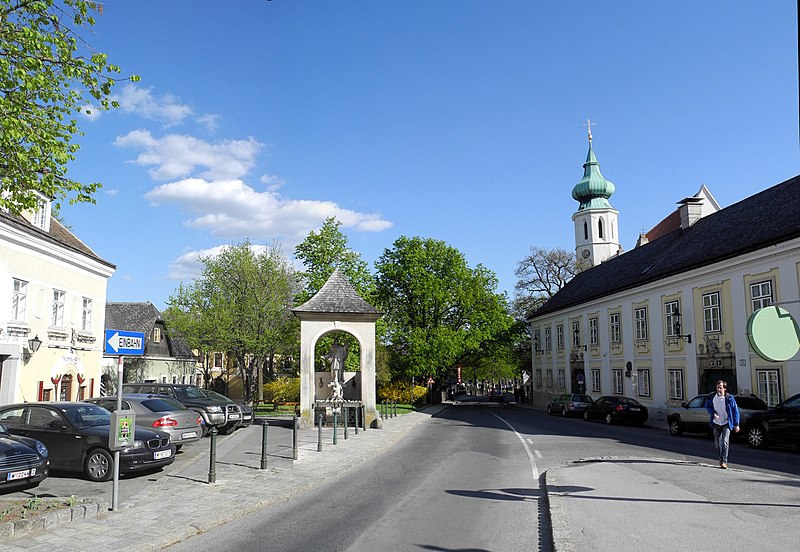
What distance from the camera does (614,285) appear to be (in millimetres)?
38406

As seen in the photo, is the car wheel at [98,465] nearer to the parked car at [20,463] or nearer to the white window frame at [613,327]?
the parked car at [20,463]

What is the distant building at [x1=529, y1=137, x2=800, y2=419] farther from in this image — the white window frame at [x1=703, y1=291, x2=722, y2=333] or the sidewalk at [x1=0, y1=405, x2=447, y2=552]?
the sidewalk at [x1=0, y1=405, x2=447, y2=552]

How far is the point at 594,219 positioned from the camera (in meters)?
75.2

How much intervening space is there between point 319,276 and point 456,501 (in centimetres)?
2971

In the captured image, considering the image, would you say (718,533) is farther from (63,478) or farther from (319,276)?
(319,276)

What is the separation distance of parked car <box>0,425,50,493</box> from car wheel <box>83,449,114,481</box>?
140cm

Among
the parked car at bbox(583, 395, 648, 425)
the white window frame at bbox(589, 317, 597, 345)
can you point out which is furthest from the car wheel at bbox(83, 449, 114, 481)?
the white window frame at bbox(589, 317, 597, 345)

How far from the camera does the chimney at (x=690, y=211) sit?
36.2 metres

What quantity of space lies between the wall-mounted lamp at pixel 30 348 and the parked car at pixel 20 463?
1193 centimetres

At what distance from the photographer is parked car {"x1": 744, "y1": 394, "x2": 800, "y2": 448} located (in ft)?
53.9

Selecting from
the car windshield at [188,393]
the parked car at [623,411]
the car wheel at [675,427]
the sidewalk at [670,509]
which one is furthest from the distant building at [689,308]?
the car windshield at [188,393]

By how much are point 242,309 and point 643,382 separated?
2351cm

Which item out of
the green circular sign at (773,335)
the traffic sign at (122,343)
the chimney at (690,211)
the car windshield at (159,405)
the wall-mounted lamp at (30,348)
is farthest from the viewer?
the chimney at (690,211)

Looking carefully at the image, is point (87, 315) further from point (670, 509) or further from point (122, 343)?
point (670, 509)
